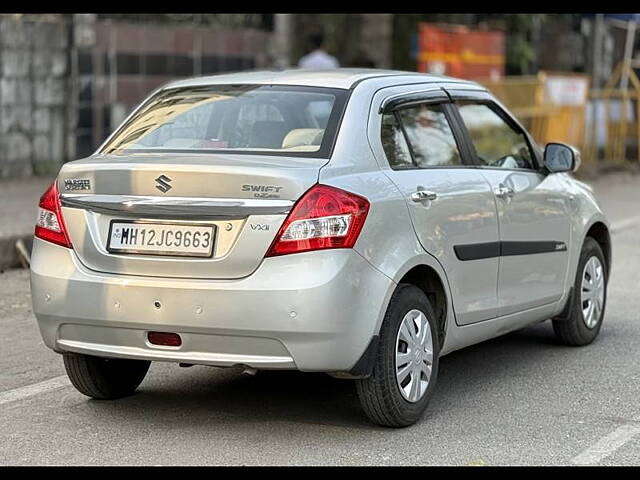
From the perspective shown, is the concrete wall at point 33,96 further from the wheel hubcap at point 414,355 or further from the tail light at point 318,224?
the tail light at point 318,224

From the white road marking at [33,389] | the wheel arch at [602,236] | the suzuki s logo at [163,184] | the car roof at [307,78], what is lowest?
the white road marking at [33,389]

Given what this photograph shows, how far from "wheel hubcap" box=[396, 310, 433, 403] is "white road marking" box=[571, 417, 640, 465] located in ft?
2.71

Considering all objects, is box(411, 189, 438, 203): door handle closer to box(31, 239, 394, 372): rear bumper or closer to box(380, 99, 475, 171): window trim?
box(380, 99, 475, 171): window trim

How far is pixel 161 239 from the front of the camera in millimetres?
5492

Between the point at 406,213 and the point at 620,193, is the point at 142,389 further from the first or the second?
the point at 620,193

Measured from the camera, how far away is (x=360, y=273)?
17.8ft

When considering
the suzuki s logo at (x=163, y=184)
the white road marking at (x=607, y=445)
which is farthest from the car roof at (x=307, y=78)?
the white road marking at (x=607, y=445)

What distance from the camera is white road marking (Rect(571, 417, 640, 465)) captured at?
5.33 m

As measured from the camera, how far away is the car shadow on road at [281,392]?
19.8 ft

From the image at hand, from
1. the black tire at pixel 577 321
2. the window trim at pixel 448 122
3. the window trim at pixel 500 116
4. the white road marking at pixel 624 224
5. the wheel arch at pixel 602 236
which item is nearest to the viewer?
the window trim at pixel 448 122

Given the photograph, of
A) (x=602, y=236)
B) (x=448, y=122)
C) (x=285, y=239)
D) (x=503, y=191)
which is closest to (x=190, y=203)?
(x=285, y=239)

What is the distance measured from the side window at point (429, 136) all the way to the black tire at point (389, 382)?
2.76 feet

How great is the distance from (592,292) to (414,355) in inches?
91.3

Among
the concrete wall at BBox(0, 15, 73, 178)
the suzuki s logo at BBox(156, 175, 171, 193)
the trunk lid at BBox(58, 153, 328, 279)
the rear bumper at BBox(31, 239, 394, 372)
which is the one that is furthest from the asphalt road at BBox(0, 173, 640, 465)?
the concrete wall at BBox(0, 15, 73, 178)
